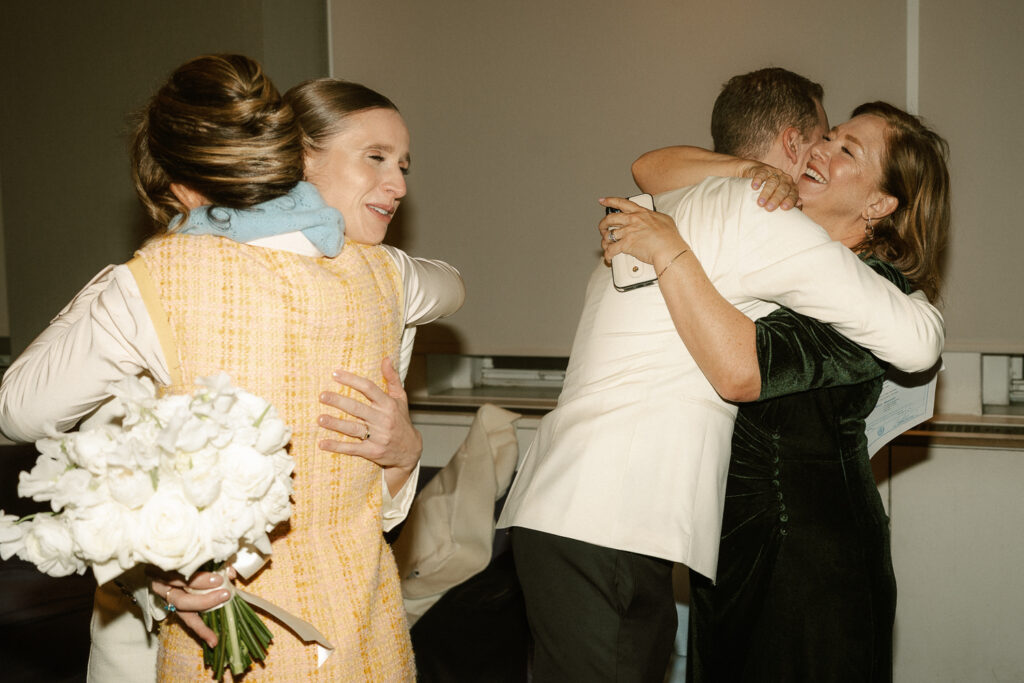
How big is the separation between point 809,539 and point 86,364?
1225mm

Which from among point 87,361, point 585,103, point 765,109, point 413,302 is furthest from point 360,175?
point 585,103

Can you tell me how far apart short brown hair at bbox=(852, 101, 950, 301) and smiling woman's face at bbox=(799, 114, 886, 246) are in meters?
0.02

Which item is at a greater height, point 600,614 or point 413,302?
point 413,302

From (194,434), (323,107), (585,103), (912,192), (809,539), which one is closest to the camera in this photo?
(194,434)

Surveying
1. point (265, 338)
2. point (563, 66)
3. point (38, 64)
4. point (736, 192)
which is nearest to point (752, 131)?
point (736, 192)

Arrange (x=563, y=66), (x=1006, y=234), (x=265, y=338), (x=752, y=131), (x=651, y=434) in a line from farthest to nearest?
(x=563, y=66), (x=1006, y=234), (x=752, y=131), (x=651, y=434), (x=265, y=338)

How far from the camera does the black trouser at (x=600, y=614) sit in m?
1.37

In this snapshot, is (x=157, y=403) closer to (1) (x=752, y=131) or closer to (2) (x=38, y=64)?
(1) (x=752, y=131)

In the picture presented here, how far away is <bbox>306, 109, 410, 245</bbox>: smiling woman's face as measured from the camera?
53.8 inches

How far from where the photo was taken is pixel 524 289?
3365 millimetres

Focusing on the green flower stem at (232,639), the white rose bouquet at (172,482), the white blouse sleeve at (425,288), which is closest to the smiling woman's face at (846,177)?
the white blouse sleeve at (425,288)

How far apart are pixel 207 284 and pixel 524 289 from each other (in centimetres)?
234

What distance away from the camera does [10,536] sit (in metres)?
1.07

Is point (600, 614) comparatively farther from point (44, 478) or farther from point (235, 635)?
point (44, 478)
